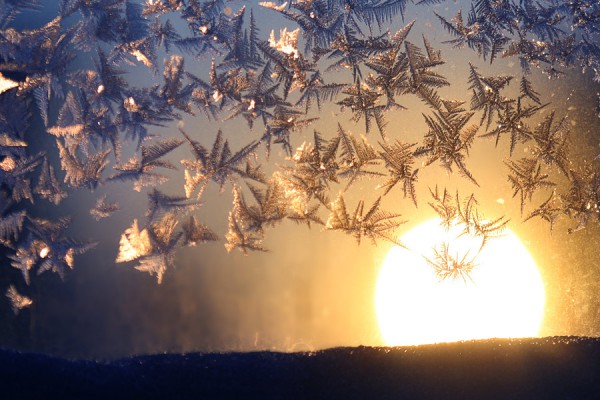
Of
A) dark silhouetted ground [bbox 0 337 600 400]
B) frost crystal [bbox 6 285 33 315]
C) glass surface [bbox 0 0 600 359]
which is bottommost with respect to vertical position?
dark silhouetted ground [bbox 0 337 600 400]

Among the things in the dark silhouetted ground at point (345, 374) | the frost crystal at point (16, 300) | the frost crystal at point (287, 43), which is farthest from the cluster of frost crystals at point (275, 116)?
the dark silhouetted ground at point (345, 374)

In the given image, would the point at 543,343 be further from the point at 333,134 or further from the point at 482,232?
the point at 333,134

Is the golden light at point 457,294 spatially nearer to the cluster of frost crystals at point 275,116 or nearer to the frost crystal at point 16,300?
the cluster of frost crystals at point 275,116

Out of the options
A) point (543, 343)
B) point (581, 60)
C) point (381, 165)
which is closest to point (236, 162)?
point (381, 165)

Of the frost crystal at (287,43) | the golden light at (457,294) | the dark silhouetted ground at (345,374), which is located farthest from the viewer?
the golden light at (457,294)

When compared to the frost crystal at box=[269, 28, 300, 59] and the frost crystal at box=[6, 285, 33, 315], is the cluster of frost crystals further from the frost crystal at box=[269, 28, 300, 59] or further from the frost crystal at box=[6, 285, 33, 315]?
the frost crystal at box=[6, 285, 33, 315]

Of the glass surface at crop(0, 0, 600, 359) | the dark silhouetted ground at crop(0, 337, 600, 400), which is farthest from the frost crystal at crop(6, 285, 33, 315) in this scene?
the dark silhouetted ground at crop(0, 337, 600, 400)

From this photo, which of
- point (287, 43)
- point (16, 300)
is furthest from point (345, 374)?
point (16, 300)

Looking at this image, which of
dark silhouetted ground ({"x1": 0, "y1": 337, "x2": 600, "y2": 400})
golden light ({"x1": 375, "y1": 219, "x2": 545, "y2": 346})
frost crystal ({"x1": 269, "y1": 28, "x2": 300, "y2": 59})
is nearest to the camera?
dark silhouetted ground ({"x1": 0, "y1": 337, "x2": 600, "y2": 400})
